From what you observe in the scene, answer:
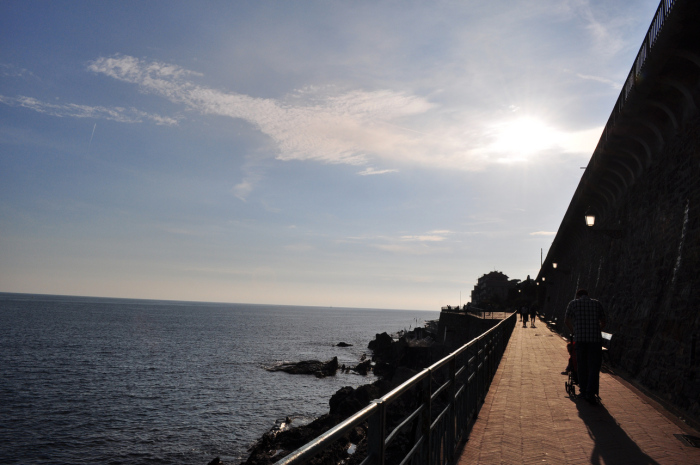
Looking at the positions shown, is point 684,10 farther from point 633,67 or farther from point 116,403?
point 116,403

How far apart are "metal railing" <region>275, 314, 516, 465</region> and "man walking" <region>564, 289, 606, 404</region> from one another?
1.65 meters

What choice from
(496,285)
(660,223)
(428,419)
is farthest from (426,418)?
(496,285)

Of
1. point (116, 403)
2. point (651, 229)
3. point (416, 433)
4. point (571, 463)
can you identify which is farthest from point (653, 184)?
point (116, 403)

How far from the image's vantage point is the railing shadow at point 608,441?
17.3ft

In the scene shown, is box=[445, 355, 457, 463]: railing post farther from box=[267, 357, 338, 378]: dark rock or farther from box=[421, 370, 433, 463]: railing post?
box=[267, 357, 338, 378]: dark rock

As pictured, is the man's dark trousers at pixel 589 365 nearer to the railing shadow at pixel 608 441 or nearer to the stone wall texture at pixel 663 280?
the railing shadow at pixel 608 441

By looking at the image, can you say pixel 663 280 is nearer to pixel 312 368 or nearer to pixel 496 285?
pixel 312 368

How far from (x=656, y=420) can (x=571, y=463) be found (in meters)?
3.07

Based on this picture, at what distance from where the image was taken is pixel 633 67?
1166 centimetres

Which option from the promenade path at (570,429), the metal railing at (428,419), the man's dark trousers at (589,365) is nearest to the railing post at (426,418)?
the metal railing at (428,419)

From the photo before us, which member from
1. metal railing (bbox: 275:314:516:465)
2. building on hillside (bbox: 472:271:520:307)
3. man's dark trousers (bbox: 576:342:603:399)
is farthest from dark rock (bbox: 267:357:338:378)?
building on hillside (bbox: 472:271:520:307)

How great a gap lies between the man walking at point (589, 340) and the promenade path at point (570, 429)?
35cm

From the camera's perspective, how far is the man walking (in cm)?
840

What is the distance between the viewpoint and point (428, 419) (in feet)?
13.5
